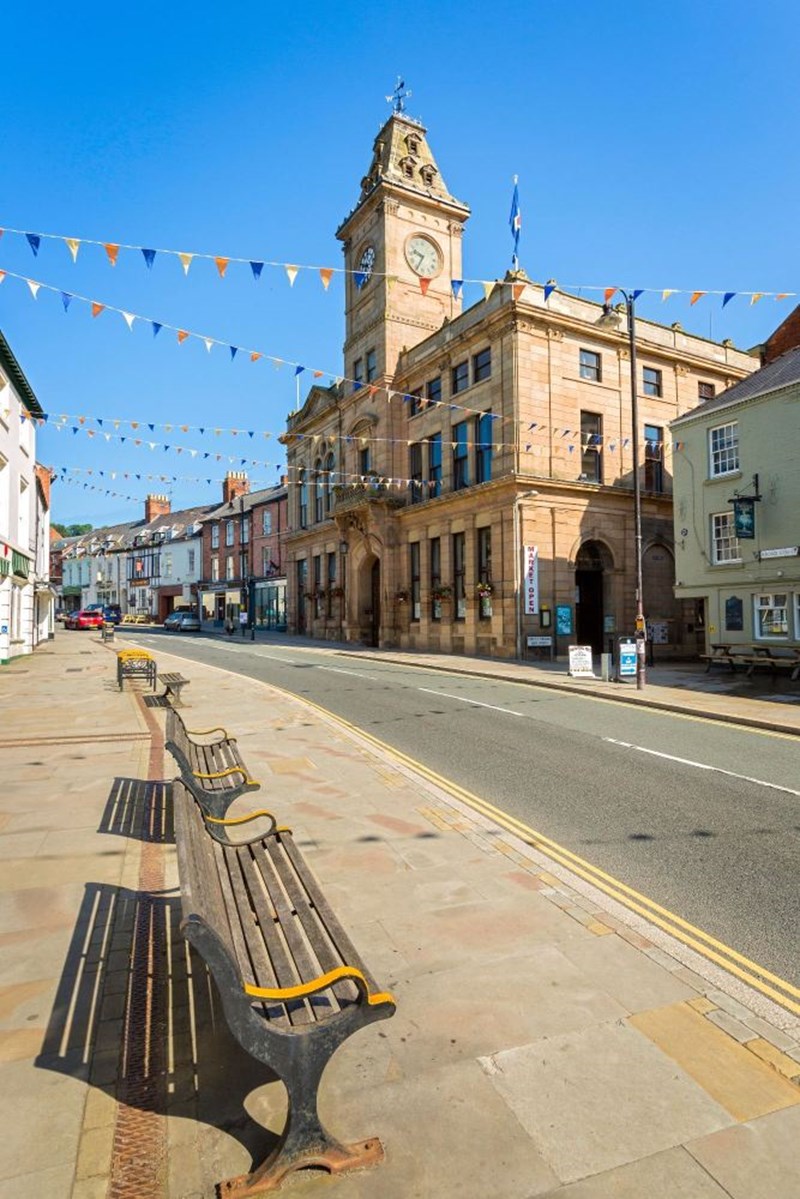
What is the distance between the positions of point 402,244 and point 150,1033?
40.0 m

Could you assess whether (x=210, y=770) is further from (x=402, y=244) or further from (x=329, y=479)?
(x=329, y=479)

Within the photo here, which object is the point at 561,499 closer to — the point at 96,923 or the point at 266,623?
the point at 96,923

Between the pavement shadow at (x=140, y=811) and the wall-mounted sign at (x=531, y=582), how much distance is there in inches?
856

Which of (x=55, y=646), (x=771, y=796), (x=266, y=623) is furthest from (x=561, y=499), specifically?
(x=266, y=623)

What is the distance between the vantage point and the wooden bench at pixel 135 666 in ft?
58.0

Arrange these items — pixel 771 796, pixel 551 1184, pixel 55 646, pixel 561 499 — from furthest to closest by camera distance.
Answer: pixel 55 646 → pixel 561 499 → pixel 771 796 → pixel 551 1184

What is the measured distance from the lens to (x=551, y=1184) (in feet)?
8.38

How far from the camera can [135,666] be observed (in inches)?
736

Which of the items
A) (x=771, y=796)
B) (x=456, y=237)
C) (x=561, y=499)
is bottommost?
(x=771, y=796)

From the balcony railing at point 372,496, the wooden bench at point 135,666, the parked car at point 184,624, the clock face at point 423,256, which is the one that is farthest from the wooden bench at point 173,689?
the parked car at point 184,624

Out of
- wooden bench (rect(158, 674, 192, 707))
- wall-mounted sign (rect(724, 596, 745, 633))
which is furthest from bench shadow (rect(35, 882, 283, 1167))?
wall-mounted sign (rect(724, 596, 745, 633))

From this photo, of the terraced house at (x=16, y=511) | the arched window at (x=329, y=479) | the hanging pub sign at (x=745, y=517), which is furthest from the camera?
the arched window at (x=329, y=479)

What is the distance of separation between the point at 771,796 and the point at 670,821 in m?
1.85

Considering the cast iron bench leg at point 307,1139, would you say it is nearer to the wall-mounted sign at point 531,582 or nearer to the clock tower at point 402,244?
the wall-mounted sign at point 531,582
